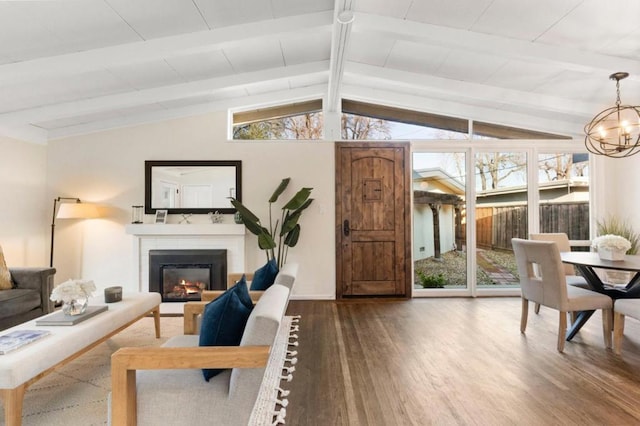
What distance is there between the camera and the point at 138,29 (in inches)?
114

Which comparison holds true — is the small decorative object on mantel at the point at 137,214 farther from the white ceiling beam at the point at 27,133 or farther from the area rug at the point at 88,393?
the area rug at the point at 88,393

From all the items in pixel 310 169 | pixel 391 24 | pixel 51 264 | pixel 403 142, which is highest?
pixel 391 24

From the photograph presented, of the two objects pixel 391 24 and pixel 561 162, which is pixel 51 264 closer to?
pixel 391 24

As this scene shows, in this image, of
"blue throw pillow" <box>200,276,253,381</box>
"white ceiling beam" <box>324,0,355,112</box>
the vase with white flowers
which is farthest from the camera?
"white ceiling beam" <box>324,0,355,112</box>

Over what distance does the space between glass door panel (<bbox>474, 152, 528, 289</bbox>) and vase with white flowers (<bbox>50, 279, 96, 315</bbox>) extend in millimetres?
4992

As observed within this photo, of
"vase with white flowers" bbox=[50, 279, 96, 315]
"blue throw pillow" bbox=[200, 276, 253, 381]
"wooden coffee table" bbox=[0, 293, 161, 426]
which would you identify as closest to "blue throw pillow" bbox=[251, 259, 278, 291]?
"blue throw pillow" bbox=[200, 276, 253, 381]

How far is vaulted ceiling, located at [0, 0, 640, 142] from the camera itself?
2.78 metres

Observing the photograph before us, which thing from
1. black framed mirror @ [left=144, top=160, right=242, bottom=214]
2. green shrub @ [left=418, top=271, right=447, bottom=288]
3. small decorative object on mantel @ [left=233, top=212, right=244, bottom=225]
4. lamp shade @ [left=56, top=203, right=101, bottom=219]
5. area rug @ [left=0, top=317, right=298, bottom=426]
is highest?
black framed mirror @ [left=144, top=160, right=242, bottom=214]

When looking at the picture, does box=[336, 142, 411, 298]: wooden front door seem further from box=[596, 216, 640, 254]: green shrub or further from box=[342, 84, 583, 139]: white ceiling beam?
box=[596, 216, 640, 254]: green shrub

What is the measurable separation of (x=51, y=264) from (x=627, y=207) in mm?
8148

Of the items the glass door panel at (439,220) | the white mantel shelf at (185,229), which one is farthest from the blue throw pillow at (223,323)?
the glass door panel at (439,220)

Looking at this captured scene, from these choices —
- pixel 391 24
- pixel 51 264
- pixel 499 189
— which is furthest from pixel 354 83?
pixel 51 264

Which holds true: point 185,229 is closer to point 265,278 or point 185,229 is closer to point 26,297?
point 26,297

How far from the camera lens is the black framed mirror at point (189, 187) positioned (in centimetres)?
484
